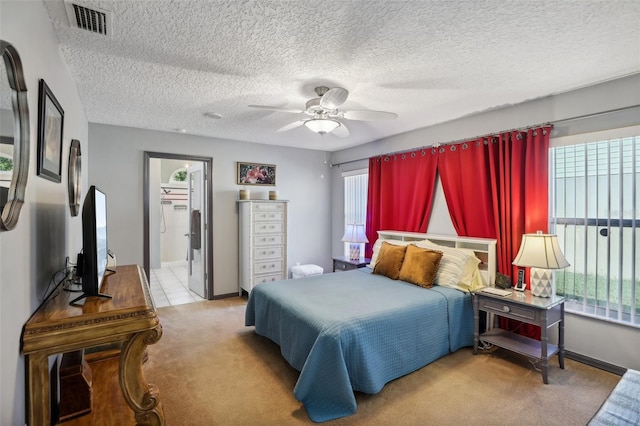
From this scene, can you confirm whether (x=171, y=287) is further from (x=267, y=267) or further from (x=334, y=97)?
(x=334, y=97)

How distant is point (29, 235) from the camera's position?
4.26ft

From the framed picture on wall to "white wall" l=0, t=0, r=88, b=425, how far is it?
0.15ft

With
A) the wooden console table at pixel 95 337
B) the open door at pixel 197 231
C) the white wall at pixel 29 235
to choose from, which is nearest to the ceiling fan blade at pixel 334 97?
the white wall at pixel 29 235

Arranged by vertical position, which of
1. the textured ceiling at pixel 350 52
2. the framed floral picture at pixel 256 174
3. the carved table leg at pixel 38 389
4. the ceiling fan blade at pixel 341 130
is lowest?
the carved table leg at pixel 38 389

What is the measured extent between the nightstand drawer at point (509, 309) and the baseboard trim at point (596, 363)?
2.35ft

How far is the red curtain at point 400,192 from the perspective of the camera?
4004 mm

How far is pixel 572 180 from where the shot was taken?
2816 mm

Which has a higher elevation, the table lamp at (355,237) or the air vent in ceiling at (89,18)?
the air vent in ceiling at (89,18)

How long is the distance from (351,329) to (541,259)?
5.68 feet

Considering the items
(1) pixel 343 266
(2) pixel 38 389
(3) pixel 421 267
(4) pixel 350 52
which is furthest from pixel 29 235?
(1) pixel 343 266

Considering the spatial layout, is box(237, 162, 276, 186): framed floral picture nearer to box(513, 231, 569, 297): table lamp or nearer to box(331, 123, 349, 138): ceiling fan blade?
box(331, 123, 349, 138): ceiling fan blade

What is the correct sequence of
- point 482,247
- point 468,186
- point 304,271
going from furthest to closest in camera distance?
point 304,271, point 468,186, point 482,247

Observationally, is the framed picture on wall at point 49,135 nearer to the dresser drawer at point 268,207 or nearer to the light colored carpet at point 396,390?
the light colored carpet at point 396,390

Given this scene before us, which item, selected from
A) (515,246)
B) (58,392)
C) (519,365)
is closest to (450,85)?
(515,246)
